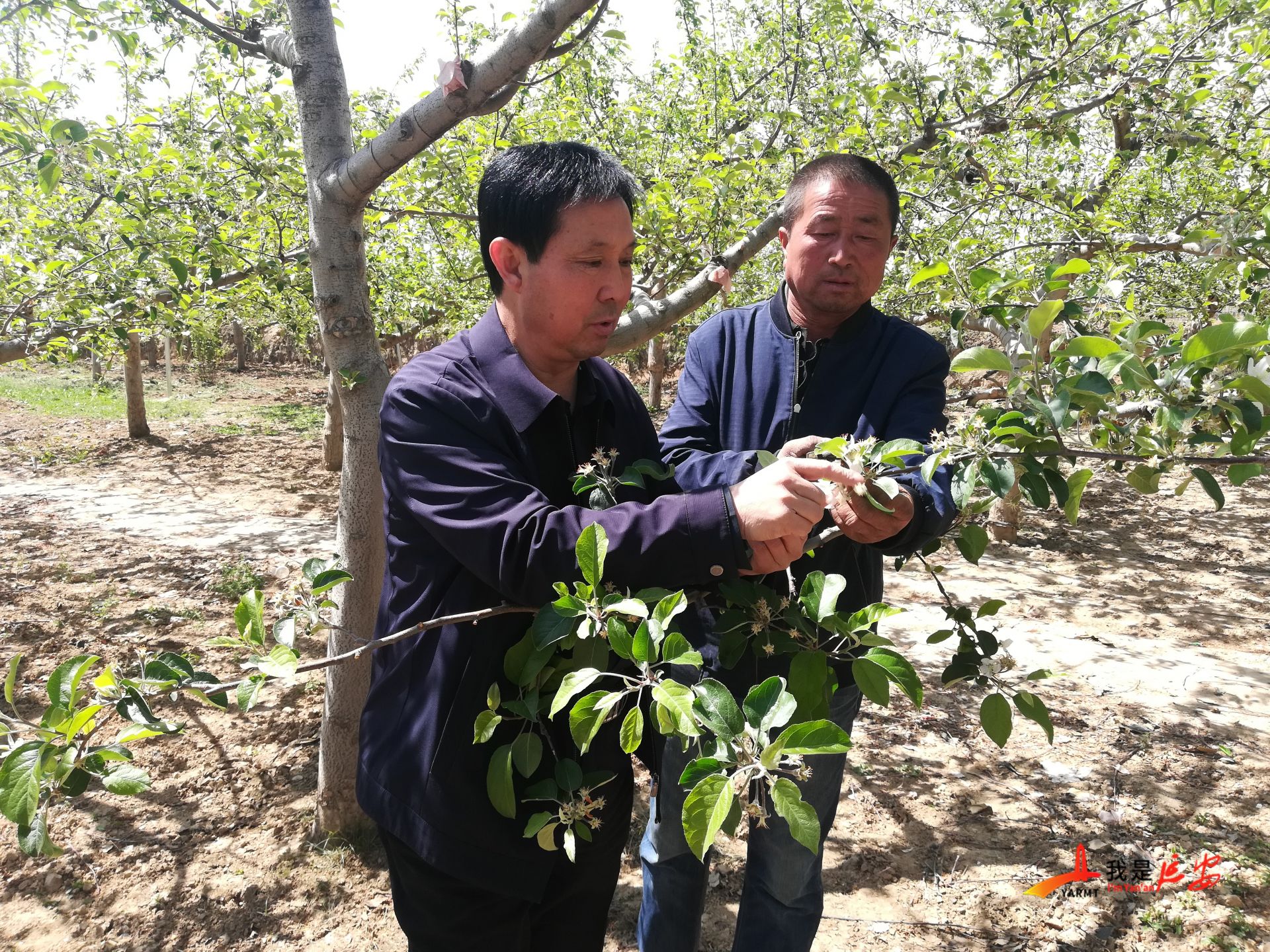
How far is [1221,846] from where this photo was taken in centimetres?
284

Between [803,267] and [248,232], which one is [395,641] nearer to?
[803,267]

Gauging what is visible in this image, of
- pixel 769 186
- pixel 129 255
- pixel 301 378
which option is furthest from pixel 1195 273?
pixel 301 378

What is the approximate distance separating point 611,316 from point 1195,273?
5034 millimetres

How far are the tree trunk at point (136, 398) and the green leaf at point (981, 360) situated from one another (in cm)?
1228

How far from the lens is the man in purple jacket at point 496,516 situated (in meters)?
1.10

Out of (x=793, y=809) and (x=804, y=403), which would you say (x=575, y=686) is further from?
(x=804, y=403)

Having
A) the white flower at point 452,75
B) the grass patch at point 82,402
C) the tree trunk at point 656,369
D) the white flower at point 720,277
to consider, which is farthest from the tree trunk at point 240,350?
the white flower at point 452,75

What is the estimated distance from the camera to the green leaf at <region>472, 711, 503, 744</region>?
1207 millimetres

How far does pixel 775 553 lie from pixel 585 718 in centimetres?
36

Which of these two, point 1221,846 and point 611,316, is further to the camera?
point 1221,846

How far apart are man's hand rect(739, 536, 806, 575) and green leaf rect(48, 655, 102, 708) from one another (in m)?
0.89

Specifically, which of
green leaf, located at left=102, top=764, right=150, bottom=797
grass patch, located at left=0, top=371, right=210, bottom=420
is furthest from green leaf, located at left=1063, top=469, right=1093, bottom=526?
grass patch, located at left=0, top=371, right=210, bottom=420

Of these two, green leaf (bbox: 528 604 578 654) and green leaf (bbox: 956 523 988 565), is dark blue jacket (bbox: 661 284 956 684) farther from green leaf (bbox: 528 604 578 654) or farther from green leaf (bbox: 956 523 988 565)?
green leaf (bbox: 528 604 578 654)

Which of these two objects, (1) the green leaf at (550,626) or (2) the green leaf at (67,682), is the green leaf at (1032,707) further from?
(2) the green leaf at (67,682)
